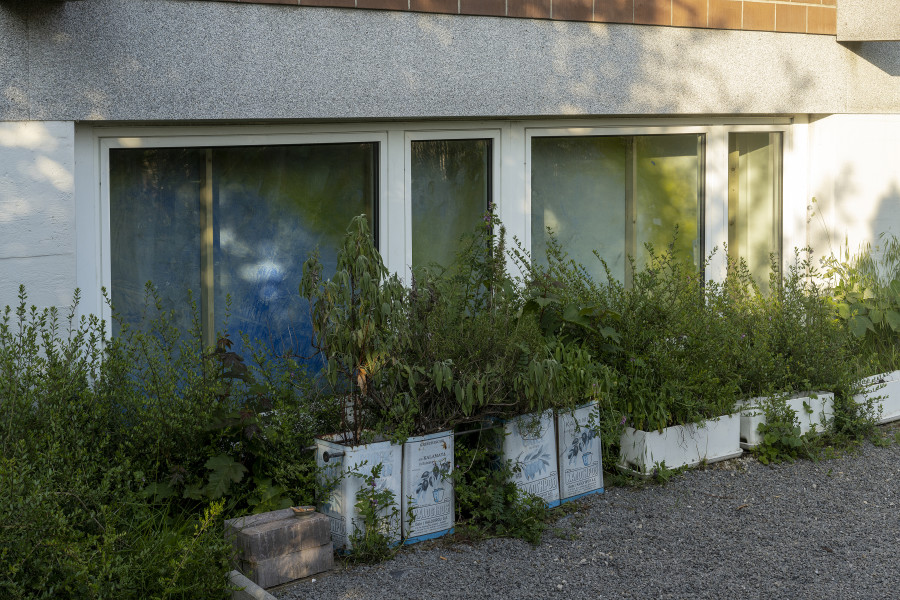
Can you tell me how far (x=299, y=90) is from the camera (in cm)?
515

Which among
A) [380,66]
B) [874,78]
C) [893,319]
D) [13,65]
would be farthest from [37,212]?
[874,78]

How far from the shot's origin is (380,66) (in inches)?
212

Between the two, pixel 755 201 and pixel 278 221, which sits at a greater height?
pixel 755 201

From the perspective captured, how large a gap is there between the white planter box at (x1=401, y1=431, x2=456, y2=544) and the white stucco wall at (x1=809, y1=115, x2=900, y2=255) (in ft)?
14.0

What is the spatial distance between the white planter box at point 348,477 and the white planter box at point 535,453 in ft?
2.08

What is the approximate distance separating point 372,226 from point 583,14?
1.85 metres

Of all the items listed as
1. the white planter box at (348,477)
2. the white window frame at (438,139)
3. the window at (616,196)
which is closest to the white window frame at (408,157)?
the white window frame at (438,139)

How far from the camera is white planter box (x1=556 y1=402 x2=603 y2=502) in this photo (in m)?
4.96

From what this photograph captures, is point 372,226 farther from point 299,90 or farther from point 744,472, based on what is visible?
point 744,472

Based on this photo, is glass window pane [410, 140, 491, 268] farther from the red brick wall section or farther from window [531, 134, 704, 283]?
the red brick wall section

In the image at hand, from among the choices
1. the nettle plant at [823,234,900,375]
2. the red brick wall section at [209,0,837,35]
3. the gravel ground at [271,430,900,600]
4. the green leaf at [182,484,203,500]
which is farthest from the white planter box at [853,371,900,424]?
the green leaf at [182,484,203,500]

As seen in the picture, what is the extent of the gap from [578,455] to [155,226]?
8.09ft

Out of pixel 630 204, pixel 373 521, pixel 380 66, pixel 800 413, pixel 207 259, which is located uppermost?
pixel 380 66

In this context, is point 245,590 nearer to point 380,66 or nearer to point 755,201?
point 380,66
